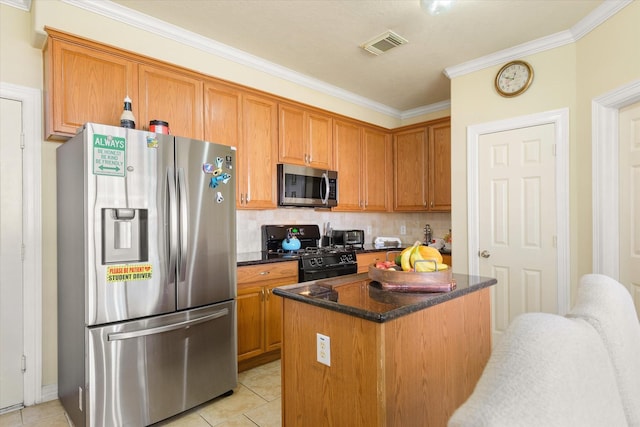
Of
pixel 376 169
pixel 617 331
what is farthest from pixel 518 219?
pixel 617 331

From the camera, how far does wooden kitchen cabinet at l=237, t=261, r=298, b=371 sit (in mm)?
2750

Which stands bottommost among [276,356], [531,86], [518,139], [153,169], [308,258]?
[276,356]

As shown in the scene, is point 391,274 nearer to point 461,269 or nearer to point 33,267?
point 461,269

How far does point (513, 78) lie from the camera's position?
3090 mm

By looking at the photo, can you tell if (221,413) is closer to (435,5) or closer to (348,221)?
(348,221)

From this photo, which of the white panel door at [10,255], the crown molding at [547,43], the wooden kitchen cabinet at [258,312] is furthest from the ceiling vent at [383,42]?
the white panel door at [10,255]

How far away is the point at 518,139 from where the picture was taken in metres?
3.05

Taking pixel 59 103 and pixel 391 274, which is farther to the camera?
pixel 59 103

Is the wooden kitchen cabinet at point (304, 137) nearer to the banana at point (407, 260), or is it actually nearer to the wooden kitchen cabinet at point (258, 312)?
the wooden kitchen cabinet at point (258, 312)

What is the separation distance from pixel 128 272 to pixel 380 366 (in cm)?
153

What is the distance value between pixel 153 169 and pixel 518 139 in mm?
3003

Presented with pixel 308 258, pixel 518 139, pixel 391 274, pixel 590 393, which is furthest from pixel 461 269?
pixel 590 393

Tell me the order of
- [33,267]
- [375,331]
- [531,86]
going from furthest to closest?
1. [531,86]
2. [33,267]
3. [375,331]

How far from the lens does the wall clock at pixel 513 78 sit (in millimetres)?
2998
